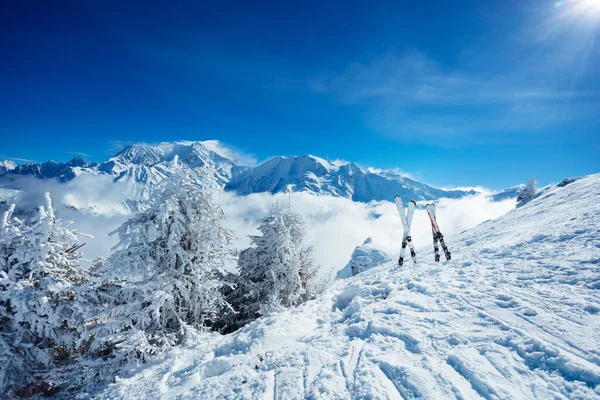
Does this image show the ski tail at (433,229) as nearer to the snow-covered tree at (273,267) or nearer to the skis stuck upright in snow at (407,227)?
the skis stuck upright in snow at (407,227)

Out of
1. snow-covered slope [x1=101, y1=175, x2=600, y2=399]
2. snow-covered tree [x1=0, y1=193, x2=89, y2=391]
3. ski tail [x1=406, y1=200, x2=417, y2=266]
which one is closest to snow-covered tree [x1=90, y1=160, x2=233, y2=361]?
snow-covered tree [x1=0, y1=193, x2=89, y2=391]

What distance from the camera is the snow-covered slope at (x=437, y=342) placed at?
4.74 m

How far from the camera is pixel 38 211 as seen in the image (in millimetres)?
12148

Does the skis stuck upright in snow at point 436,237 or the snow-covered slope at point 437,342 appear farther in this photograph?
the skis stuck upright in snow at point 436,237

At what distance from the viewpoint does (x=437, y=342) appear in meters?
5.87

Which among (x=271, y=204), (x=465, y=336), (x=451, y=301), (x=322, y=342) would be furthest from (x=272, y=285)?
(x=465, y=336)

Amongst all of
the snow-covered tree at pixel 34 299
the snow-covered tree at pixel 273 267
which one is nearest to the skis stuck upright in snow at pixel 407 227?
the snow-covered tree at pixel 273 267

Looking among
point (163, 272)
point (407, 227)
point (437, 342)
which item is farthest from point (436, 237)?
point (163, 272)

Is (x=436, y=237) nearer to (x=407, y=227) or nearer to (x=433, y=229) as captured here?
(x=433, y=229)

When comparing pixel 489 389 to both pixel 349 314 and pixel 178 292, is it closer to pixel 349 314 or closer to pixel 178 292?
pixel 349 314

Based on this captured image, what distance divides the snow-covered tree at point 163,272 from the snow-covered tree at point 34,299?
130 centimetres

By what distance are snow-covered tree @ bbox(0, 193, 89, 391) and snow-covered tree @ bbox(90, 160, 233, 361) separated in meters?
1.30

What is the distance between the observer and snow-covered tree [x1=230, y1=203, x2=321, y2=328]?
17.7 meters

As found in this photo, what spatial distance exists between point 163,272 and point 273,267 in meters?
7.30
